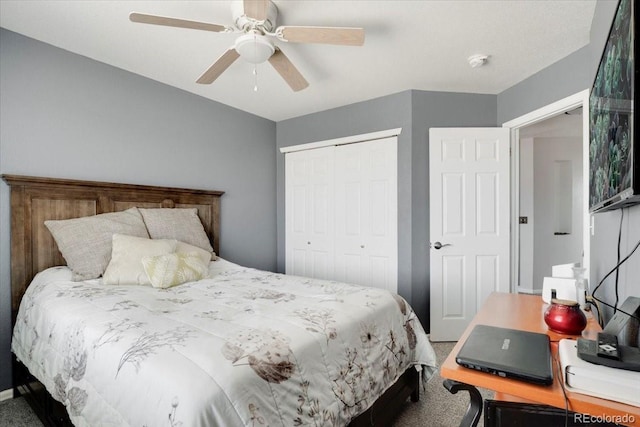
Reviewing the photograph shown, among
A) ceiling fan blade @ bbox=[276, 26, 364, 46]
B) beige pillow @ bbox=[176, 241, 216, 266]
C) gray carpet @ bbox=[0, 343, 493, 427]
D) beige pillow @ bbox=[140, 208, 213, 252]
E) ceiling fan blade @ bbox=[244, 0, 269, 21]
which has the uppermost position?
ceiling fan blade @ bbox=[244, 0, 269, 21]

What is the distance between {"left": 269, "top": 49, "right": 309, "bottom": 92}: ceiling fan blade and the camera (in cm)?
200

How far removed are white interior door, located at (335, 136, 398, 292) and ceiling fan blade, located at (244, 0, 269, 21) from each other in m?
1.89

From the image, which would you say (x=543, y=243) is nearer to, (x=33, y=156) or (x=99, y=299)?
(x=99, y=299)

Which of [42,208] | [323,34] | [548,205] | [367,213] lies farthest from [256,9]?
[548,205]

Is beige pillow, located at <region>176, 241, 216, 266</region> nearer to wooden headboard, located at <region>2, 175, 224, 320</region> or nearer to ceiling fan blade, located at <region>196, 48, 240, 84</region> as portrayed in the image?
wooden headboard, located at <region>2, 175, 224, 320</region>

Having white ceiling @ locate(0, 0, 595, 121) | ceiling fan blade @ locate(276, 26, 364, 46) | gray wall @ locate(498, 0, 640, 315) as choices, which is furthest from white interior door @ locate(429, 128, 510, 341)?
ceiling fan blade @ locate(276, 26, 364, 46)

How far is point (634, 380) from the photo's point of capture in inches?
28.7

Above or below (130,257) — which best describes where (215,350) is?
below

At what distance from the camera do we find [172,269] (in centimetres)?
207

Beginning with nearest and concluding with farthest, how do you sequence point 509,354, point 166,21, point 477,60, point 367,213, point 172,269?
point 509,354 < point 166,21 < point 172,269 < point 477,60 < point 367,213

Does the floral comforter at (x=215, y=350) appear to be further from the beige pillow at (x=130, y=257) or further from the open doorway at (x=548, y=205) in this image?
the open doorway at (x=548, y=205)

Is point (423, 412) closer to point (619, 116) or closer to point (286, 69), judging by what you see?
point (619, 116)

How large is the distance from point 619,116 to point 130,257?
8.18 ft

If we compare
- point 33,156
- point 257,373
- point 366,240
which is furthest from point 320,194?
point 257,373
